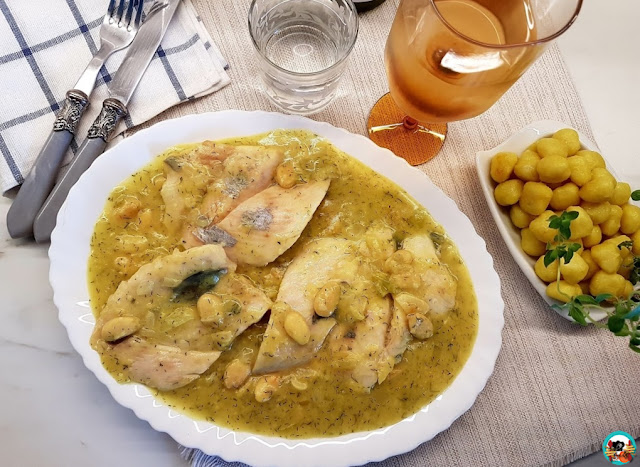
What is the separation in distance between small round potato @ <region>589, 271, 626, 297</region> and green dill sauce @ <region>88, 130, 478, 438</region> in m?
0.45

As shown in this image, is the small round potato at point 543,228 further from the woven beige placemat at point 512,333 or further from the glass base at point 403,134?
the glass base at point 403,134

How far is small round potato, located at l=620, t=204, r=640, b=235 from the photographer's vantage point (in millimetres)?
2191

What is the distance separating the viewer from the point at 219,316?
1952 mm

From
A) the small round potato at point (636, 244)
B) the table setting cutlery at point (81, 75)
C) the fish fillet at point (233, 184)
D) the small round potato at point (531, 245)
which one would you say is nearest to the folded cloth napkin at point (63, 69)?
the table setting cutlery at point (81, 75)

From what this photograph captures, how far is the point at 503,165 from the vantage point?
7.43 ft

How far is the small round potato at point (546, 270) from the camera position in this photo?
2.17 meters

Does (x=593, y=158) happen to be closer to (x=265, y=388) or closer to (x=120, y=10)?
(x=265, y=388)

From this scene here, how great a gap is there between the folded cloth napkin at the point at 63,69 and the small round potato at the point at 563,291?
5.10 feet

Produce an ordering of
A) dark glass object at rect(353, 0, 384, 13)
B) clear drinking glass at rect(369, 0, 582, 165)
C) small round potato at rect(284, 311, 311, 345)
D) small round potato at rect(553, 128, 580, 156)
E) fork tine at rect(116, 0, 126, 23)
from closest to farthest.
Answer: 1. clear drinking glass at rect(369, 0, 582, 165)
2. small round potato at rect(284, 311, 311, 345)
3. small round potato at rect(553, 128, 580, 156)
4. fork tine at rect(116, 0, 126, 23)
5. dark glass object at rect(353, 0, 384, 13)

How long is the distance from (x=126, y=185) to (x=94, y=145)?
0.83 feet

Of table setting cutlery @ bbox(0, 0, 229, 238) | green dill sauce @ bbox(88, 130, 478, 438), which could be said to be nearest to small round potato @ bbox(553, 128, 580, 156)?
green dill sauce @ bbox(88, 130, 478, 438)

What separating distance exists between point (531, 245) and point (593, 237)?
22 centimetres

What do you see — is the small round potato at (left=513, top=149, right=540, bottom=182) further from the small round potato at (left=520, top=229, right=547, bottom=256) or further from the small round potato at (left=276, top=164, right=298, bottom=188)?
the small round potato at (left=276, top=164, right=298, bottom=188)

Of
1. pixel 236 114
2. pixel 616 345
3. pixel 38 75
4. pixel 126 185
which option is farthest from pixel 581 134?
pixel 38 75
